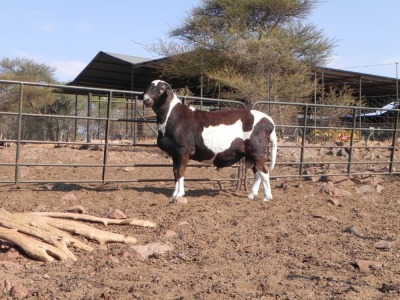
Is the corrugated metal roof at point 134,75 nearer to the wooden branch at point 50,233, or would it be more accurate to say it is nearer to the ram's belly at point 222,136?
the ram's belly at point 222,136

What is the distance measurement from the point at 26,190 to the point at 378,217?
4809mm

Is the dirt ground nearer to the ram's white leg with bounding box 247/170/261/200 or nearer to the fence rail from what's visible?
the ram's white leg with bounding box 247/170/261/200

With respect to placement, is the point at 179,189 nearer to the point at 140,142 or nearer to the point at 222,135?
the point at 222,135

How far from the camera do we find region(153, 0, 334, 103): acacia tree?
1931cm

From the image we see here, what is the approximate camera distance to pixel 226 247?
5336 mm

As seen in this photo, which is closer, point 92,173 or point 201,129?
point 201,129

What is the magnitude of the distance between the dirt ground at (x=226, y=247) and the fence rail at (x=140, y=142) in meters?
0.73

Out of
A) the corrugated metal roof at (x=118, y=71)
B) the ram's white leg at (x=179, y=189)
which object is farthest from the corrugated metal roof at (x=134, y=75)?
the ram's white leg at (x=179, y=189)

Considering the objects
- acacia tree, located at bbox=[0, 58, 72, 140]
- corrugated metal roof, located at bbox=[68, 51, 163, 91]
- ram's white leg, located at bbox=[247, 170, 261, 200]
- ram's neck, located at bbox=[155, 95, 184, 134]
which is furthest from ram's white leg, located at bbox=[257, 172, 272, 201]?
corrugated metal roof, located at bbox=[68, 51, 163, 91]

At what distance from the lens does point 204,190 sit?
8953 millimetres

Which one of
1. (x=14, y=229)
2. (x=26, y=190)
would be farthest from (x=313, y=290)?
(x=26, y=190)

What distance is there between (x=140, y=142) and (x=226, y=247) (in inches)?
384

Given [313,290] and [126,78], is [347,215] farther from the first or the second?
[126,78]

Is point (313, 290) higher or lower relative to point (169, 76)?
lower
